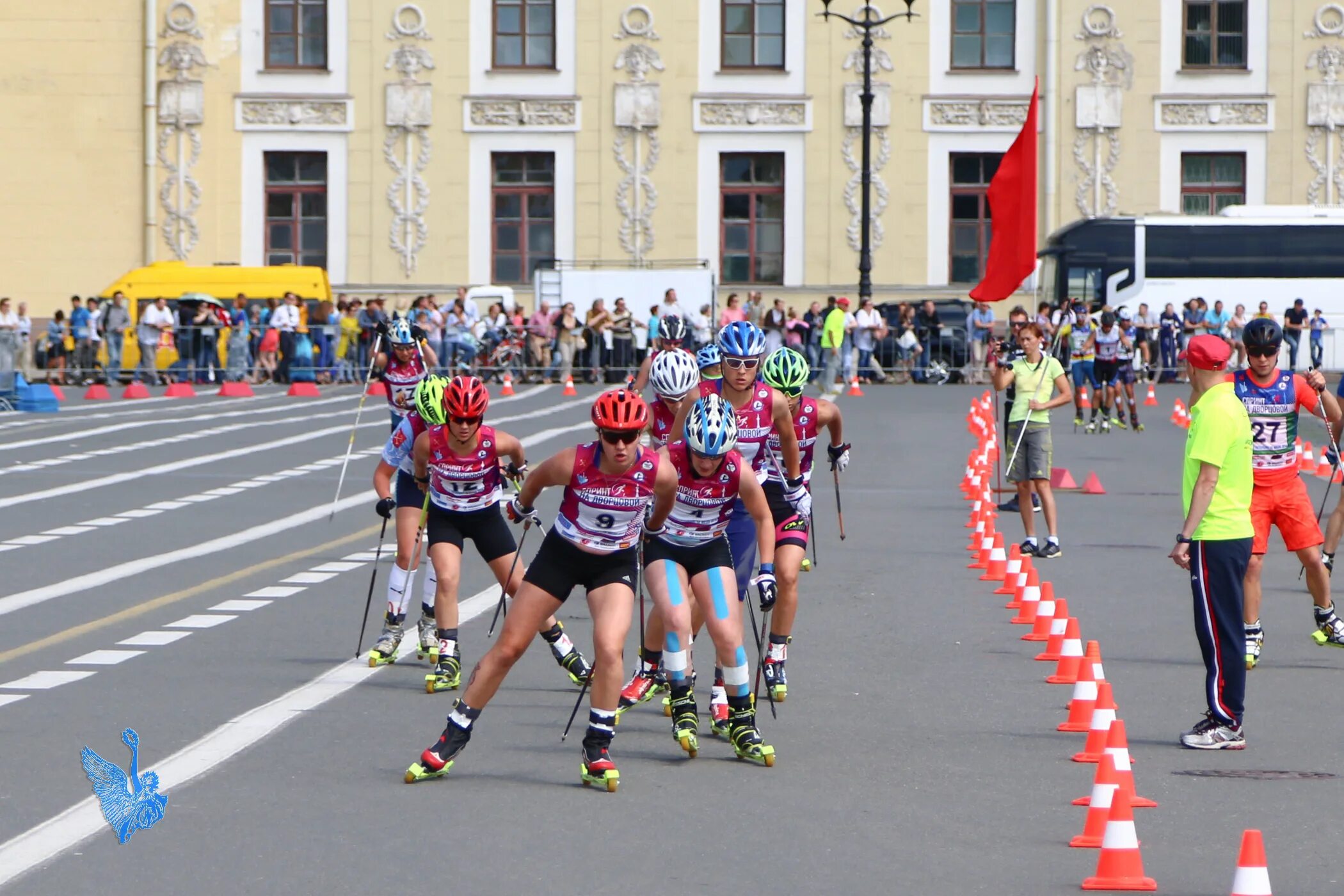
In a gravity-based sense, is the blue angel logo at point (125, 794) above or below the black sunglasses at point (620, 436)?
below

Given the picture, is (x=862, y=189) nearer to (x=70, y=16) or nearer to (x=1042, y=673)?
(x=70, y=16)

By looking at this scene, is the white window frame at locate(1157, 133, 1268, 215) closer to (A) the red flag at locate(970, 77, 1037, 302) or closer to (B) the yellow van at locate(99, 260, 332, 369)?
(B) the yellow van at locate(99, 260, 332, 369)

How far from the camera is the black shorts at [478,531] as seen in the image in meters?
10.8

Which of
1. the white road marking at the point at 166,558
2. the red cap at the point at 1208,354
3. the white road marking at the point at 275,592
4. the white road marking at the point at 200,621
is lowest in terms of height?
the white road marking at the point at 200,621

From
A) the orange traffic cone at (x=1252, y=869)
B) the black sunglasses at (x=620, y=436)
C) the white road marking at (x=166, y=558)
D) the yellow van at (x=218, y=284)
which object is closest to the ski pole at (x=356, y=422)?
the white road marking at (x=166, y=558)

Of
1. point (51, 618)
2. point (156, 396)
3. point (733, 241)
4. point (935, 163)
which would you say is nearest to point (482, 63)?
point (733, 241)

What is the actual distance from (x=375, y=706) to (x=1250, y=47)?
44.4 m

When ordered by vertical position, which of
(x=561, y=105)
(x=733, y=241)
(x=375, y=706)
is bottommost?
(x=375, y=706)

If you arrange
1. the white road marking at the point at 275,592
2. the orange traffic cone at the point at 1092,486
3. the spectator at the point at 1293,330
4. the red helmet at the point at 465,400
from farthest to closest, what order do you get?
the spectator at the point at 1293,330, the orange traffic cone at the point at 1092,486, the white road marking at the point at 275,592, the red helmet at the point at 465,400

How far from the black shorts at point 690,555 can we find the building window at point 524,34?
43.1m

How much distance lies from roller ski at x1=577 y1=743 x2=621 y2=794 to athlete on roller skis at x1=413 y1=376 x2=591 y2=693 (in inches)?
82.2

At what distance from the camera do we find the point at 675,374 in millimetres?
9422

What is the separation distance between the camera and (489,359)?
141 ft

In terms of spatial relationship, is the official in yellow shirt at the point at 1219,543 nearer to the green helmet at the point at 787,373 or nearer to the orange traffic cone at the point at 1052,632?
the orange traffic cone at the point at 1052,632
